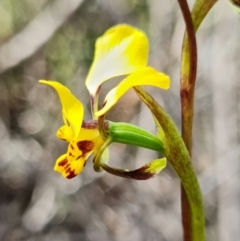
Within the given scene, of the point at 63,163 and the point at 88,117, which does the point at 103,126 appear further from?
the point at 88,117

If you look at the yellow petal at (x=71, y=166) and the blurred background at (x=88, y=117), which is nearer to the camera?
the yellow petal at (x=71, y=166)

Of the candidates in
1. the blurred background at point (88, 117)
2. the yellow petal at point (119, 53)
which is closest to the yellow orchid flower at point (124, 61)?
the yellow petal at point (119, 53)

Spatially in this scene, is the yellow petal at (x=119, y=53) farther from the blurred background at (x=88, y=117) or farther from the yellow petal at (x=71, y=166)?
the blurred background at (x=88, y=117)

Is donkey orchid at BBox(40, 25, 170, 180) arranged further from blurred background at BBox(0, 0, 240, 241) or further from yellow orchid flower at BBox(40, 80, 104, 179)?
blurred background at BBox(0, 0, 240, 241)

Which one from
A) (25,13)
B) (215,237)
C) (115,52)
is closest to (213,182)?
(215,237)

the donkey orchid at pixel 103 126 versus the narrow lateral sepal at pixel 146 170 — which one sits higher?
the donkey orchid at pixel 103 126

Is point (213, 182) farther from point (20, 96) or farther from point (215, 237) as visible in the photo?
point (20, 96)
